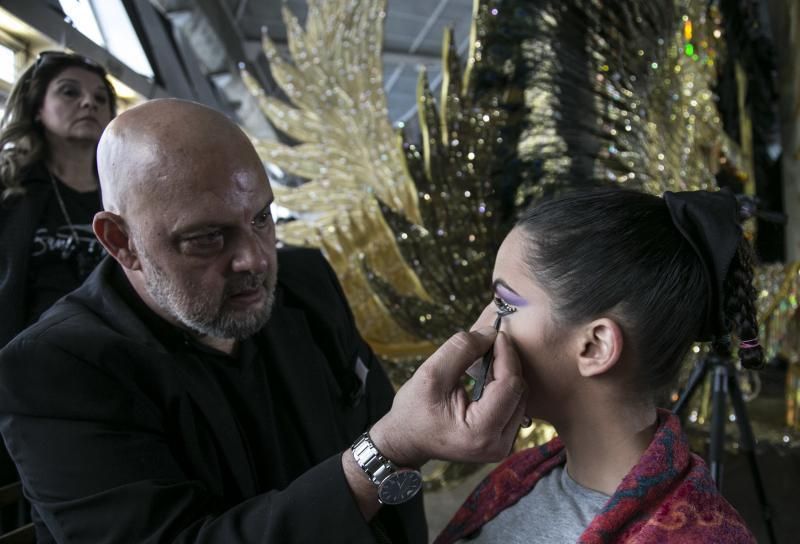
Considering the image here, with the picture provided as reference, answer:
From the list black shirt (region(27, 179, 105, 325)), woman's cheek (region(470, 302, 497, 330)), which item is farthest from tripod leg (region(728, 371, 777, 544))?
black shirt (region(27, 179, 105, 325))

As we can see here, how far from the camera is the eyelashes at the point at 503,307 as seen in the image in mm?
713

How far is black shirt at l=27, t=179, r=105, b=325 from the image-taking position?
1.31 m

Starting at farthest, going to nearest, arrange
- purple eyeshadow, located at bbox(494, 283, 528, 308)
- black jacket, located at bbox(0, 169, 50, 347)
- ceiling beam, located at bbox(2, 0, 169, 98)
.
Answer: ceiling beam, located at bbox(2, 0, 169, 98)
black jacket, located at bbox(0, 169, 50, 347)
purple eyeshadow, located at bbox(494, 283, 528, 308)

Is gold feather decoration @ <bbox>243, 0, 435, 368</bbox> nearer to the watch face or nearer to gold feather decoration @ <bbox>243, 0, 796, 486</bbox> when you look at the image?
gold feather decoration @ <bbox>243, 0, 796, 486</bbox>

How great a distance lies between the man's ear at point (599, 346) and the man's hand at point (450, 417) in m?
0.09

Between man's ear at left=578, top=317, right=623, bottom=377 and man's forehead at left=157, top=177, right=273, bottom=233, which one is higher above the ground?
man's forehead at left=157, top=177, right=273, bottom=233

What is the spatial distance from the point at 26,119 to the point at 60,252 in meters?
0.31

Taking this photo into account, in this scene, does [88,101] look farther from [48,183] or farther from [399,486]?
[399,486]

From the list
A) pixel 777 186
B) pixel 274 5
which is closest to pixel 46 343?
pixel 777 186

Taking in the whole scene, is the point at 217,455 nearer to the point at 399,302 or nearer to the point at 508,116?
the point at 399,302

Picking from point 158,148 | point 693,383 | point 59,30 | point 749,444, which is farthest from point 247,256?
point 59,30

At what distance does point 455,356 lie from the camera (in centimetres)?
62

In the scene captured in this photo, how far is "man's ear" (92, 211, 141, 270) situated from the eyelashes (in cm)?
44

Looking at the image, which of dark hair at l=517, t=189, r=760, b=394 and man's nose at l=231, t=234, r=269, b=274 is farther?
man's nose at l=231, t=234, r=269, b=274
